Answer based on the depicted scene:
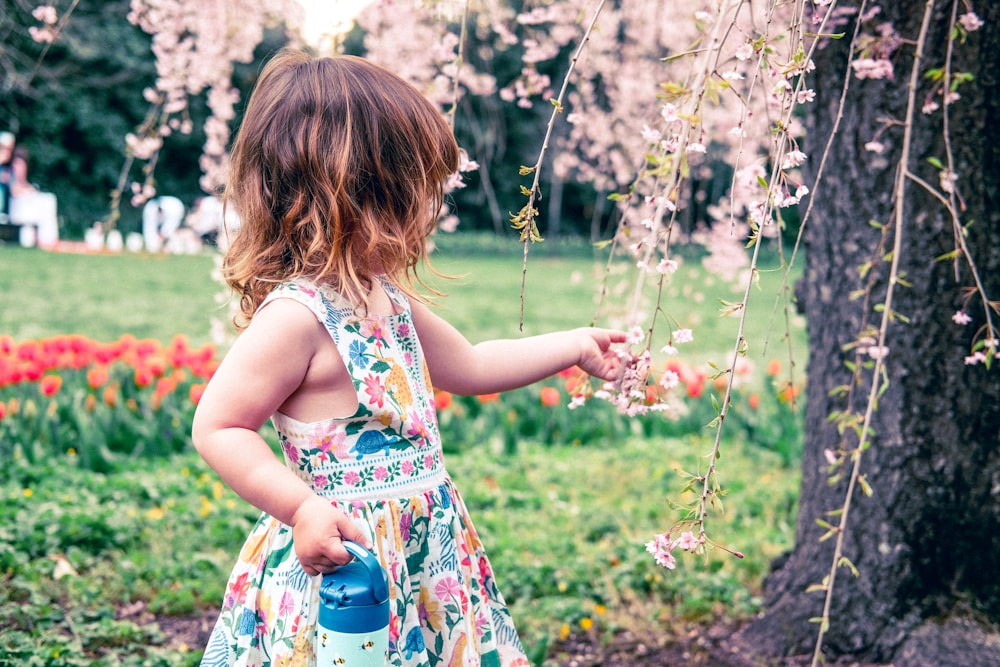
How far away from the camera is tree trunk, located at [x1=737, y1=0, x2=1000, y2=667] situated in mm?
1923

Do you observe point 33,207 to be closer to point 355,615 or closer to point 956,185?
point 956,185

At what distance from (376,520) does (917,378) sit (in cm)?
129

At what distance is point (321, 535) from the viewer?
3.81 ft

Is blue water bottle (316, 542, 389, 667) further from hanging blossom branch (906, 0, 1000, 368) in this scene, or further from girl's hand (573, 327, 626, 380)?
hanging blossom branch (906, 0, 1000, 368)

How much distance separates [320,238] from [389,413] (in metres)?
0.28

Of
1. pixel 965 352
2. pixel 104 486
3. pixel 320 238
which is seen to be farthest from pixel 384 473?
pixel 104 486

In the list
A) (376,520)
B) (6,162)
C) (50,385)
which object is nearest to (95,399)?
(50,385)

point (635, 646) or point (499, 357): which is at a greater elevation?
point (499, 357)

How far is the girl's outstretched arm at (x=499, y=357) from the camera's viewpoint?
157 centimetres

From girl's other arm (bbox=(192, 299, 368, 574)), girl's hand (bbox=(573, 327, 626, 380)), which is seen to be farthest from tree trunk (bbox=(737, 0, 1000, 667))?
girl's other arm (bbox=(192, 299, 368, 574))

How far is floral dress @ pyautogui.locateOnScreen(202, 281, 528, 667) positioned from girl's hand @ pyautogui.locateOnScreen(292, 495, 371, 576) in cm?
14

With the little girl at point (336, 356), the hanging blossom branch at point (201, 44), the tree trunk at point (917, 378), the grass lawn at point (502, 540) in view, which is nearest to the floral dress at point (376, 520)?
the little girl at point (336, 356)

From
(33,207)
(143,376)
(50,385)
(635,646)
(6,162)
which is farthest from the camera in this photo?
(33,207)

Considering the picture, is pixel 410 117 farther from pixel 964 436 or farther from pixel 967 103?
pixel 964 436
